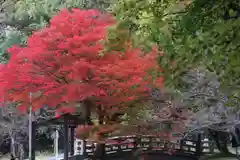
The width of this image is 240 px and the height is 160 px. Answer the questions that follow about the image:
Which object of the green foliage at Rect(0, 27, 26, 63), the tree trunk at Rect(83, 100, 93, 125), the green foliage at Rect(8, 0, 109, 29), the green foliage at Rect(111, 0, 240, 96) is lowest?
the tree trunk at Rect(83, 100, 93, 125)

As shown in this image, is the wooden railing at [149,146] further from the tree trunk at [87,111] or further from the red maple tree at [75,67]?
the red maple tree at [75,67]

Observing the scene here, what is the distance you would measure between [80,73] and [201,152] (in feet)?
22.8

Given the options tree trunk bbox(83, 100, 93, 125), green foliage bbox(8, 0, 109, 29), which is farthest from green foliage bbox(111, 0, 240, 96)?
green foliage bbox(8, 0, 109, 29)

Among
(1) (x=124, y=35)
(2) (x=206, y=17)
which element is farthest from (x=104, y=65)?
(2) (x=206, y=17)

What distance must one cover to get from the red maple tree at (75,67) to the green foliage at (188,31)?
6.29 m

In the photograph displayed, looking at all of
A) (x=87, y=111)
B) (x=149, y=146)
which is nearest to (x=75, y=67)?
(x=87, y=111)

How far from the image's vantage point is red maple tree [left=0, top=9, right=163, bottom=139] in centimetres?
1163

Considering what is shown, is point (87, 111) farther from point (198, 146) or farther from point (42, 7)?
point (42, 7)

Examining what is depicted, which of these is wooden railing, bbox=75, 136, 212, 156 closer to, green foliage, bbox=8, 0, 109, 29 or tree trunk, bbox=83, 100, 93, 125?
tree trunk, bbox=83, 100, 93, 125

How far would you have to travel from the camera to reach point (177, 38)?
489 centimetres

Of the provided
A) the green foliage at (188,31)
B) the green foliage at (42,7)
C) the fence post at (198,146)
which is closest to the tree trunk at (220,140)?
the fence post at (198,146)

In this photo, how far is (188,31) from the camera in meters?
4.57

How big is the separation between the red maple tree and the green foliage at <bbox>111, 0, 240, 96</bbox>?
20.6ft

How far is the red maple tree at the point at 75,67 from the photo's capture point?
11.6 metres
